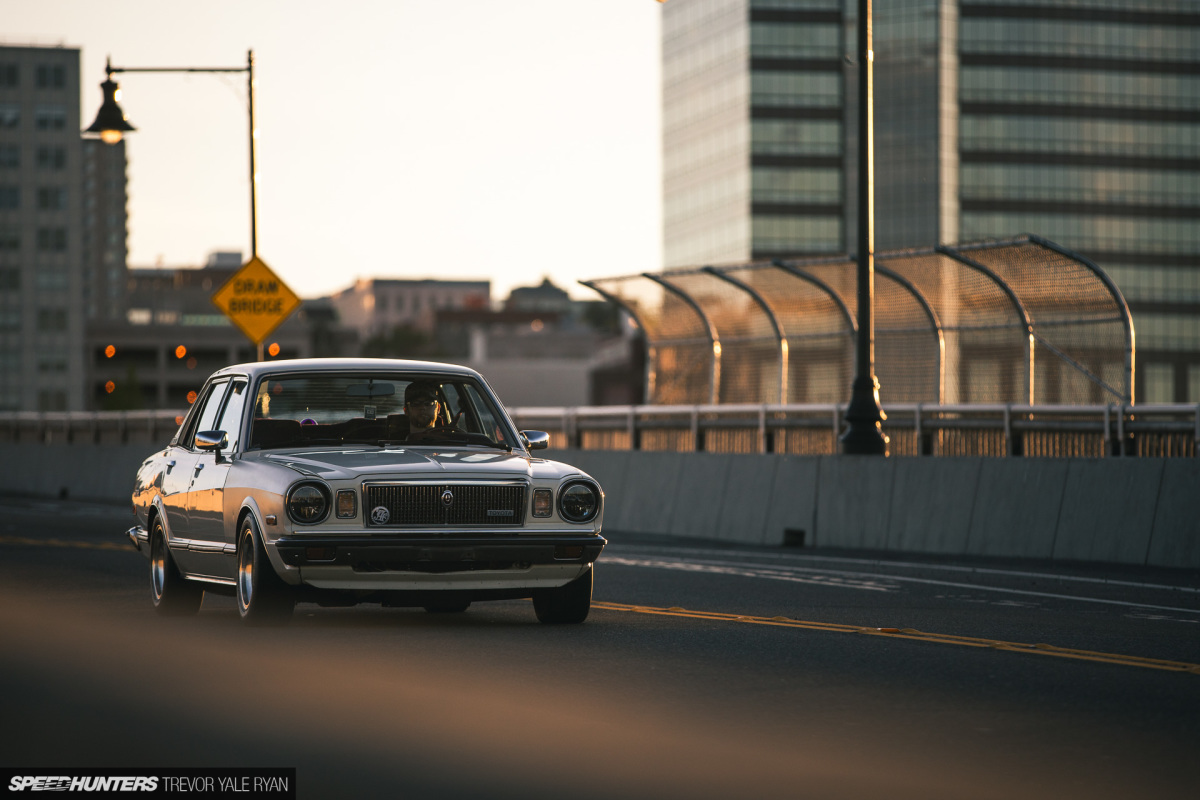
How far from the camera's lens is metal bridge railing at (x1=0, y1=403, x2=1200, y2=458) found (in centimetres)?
2003

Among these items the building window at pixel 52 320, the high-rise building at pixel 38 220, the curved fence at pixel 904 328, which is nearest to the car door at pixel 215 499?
the curved fence at pixel 904 328

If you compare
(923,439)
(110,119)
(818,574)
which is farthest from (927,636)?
(110,119)

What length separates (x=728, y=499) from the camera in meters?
19.8

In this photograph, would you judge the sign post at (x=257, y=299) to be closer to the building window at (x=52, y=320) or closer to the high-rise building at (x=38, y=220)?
the high-rise building at (x=38, y=220)

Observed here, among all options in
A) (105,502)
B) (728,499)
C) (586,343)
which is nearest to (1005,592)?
(728,499)

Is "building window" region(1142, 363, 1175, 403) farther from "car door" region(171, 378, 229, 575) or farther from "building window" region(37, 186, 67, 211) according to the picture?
"car door" region(171, 378, 229, 575)

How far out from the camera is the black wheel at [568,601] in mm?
10164

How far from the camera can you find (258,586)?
32.1 ft

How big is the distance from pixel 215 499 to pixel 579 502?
2.15 m

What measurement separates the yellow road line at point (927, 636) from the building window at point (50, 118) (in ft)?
461

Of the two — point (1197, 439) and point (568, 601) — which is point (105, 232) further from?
point (568, 601)

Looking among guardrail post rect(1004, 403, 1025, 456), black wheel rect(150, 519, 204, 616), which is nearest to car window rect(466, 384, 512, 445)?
black wheel rect(150, 519, 204, 616)

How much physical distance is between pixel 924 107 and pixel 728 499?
98.5 metres

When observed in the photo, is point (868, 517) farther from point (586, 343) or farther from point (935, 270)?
point (586, 343)
